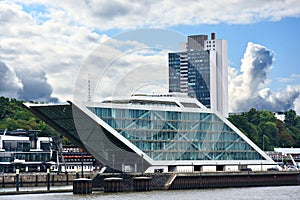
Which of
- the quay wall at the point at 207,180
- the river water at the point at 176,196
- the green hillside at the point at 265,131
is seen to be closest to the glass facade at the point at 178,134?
the quay wall at the point at 207,180

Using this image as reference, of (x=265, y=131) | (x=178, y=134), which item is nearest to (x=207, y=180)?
(x=178, y=134)

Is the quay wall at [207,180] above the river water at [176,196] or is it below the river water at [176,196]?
above

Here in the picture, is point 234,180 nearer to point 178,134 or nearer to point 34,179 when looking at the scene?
point 178,134

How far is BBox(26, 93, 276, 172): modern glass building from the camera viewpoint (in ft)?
287

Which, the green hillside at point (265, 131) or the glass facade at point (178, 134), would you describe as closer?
the glass facade at point (178, 134)

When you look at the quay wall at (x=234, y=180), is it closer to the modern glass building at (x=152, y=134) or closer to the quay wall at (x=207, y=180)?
the quay wall at (x=207, y=180)

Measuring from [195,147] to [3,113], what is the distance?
90.1 metres

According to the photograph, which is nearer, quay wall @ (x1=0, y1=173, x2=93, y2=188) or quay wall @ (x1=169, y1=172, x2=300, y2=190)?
quay wall @ (x1=169, y1=172, x2=300, y2=190)

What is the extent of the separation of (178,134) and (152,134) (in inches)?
160

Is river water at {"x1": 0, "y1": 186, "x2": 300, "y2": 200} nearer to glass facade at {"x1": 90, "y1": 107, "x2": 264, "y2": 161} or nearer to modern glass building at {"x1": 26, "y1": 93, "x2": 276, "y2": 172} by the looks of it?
modern glass building at {"x1": 26, "y1": 93, "x2": 276, "y2": 172}

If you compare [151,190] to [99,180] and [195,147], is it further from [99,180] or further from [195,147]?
[195,147]

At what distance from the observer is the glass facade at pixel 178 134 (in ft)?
293

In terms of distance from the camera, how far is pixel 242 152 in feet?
335

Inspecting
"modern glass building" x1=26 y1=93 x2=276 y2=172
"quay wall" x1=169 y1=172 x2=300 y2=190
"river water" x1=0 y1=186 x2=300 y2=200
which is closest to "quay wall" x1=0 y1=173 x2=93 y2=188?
"modern glass building" x1=26 y1=93 x2=276 y2=172
